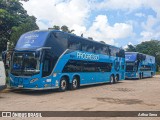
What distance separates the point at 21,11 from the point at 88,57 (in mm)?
A: 12667

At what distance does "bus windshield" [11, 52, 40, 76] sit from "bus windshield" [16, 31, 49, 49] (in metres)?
0.59

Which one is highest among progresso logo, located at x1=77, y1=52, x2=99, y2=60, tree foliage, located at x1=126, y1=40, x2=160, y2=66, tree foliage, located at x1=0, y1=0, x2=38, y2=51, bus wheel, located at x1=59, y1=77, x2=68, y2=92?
tree foliage, located at x1=126, y1=40, x2=160, y2=66

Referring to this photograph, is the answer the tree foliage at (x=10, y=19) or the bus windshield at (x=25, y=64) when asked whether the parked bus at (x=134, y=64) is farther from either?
the bus windshield at (x=25, y=64)

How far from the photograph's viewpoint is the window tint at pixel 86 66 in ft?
63.6

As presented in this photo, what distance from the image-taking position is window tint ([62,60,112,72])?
19.4m

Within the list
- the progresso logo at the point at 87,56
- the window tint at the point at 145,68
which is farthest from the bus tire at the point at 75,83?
the window tint at the point at 145,68

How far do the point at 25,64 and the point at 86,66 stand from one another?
6054 millimetres

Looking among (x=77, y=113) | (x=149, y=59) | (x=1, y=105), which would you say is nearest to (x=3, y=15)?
(x=1, y=105)

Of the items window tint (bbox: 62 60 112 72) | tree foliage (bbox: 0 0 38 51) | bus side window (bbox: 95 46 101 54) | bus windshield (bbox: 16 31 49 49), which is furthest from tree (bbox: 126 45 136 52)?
bus windshield (bbox: 16 31 49 49)

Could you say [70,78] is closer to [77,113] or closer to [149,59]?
[77,113]

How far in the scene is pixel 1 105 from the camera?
12281mm

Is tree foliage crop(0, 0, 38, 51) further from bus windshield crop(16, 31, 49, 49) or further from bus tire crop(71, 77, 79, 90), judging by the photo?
bus windshield crop(16, 31, 49, 49)

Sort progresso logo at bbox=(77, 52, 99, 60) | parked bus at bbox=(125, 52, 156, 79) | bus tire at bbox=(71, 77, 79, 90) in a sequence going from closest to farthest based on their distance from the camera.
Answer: bus tire at bbox=(71, 77, 79, 90) → progresso logo at bbox=(77, 52, 99, 60) → parked bus at bbox=(125, 52, 156, 79)

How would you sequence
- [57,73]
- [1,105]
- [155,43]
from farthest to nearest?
1. [155,43]
2. [57,73]
3. [1,105]
